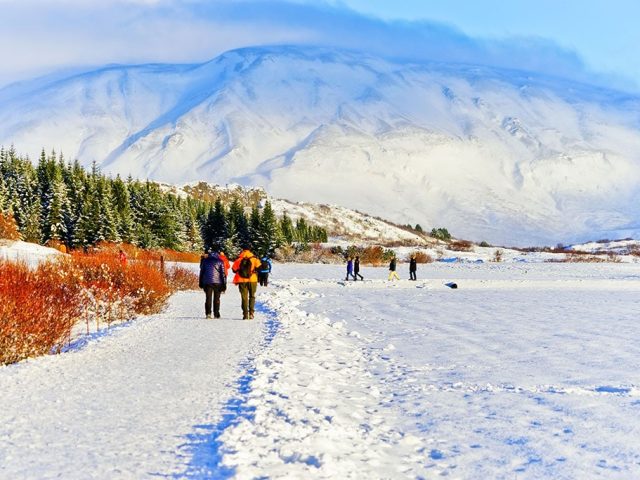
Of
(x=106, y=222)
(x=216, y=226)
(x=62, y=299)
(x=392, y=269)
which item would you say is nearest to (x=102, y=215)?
(x=106, y=222)

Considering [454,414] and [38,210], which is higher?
[38,210]

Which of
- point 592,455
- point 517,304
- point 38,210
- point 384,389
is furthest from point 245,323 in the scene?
point 38,210

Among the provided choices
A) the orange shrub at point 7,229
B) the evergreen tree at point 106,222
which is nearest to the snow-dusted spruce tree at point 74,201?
the evergreen tree at point 106,222

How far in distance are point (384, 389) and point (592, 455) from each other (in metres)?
3.15

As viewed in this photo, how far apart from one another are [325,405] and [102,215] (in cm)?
6010

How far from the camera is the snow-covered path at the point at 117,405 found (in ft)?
16.4

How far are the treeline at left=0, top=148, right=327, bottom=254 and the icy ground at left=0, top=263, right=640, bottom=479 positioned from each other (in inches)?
1889

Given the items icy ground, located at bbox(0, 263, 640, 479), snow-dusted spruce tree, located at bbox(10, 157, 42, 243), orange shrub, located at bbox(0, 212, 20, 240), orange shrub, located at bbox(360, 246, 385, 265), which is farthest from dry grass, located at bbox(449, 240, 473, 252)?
icy ground, located at bbox(0, 263, 640, 479)

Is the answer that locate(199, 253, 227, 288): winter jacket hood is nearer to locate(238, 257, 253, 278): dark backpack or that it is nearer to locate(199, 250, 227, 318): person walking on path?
locate(199, 250, 227, 318): person walking on path

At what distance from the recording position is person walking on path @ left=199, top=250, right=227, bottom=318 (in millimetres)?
16203

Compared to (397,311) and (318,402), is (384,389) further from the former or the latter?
(397,311)

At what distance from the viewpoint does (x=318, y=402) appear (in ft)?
23.5

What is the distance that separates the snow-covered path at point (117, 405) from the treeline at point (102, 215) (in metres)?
47.6

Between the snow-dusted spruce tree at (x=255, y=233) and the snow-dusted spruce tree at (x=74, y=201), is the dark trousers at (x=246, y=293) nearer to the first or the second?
the snow-dusted spruce tree at (x=74, y=201)
